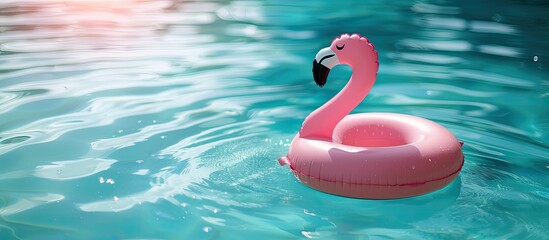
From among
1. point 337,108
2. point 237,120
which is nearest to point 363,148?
point 337,108

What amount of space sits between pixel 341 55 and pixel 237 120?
4.79 feet

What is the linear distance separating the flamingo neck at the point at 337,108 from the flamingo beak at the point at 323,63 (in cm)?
15

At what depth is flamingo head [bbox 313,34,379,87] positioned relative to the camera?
3.67 metres

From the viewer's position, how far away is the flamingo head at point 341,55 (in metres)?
3.67

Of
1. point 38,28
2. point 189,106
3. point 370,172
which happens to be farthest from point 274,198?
point 38,28

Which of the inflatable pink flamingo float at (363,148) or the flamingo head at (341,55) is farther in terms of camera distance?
the flamingo head at (341,55)

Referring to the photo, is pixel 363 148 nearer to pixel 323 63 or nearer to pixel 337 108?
pixel 337 108

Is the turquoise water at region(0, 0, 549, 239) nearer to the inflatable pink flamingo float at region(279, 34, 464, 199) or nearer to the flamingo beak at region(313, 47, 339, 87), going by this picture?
the inflatable pink flamingo float at region(279, 34, 464, 199)

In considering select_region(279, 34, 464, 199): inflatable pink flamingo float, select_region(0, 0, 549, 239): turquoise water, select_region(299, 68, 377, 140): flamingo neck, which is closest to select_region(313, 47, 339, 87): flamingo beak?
select_region(279, 34, 464, 199): inflatable pink flamingo float

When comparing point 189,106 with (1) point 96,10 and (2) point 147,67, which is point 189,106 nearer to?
(2) point 147,67

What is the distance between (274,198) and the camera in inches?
142

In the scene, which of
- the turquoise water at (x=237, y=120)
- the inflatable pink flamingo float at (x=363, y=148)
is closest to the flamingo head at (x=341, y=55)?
the inflatable pink flamingo float at (x=363, y=148)

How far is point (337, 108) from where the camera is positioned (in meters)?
3.77

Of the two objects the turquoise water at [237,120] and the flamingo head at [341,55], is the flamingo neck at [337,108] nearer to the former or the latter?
the flamingo head at [341,55]
